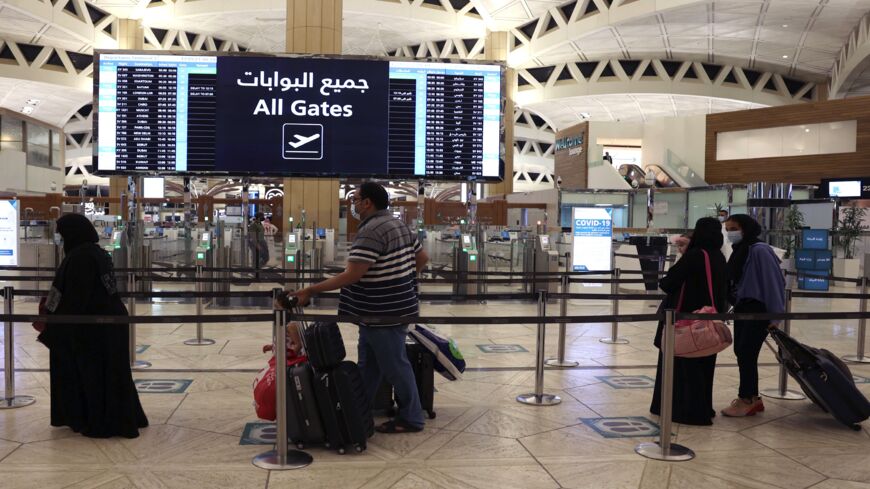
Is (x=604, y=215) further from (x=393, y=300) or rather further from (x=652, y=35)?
(x=652, y=35)

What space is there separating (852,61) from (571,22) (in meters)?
10.6

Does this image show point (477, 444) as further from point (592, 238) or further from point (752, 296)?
point (592, 238)

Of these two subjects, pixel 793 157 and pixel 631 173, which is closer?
pixel 793 157

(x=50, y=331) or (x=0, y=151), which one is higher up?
(x=0, y=151)

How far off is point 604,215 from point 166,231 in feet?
24.9

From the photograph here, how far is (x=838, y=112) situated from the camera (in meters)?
23.4

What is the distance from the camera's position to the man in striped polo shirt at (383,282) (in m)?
4.46

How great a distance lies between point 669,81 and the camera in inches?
1523

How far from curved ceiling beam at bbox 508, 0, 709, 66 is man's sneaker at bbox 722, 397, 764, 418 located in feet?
77.2

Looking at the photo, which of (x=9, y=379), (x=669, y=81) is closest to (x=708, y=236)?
(x=9, y=379)

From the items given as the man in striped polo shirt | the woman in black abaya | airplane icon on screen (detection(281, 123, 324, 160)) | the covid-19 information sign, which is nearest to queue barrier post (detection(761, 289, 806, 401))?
the man in striped polo shirt

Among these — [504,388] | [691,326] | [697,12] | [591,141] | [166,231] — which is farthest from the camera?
[697,12]

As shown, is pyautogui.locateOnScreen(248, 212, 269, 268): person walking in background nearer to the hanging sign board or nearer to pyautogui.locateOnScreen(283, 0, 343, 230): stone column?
pyautogui.locateOnScreen(283, 0, 343, 230): stone column

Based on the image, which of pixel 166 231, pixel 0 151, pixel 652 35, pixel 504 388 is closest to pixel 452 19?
pixel 652 35
